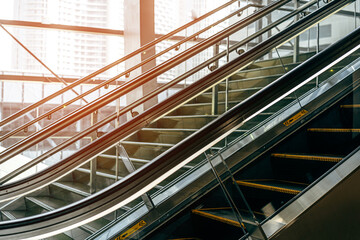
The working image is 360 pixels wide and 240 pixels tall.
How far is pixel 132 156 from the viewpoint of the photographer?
2662mm

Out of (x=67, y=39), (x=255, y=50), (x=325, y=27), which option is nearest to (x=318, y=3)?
(x=325, y=27)

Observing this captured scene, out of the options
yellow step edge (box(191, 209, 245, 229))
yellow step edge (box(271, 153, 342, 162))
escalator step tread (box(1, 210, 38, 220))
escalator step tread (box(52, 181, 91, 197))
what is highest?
yellow step edge (box(271, 153, 342, 162))

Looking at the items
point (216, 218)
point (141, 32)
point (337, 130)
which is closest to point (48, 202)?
point (216, 218)

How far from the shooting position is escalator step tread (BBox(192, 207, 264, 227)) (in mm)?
1923

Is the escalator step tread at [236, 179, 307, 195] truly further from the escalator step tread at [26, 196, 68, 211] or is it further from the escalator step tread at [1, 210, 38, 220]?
the escalator step tread at [1, 210, 38, 220]

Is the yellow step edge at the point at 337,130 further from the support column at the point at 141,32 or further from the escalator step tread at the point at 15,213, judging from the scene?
the support column at the point at 141,32

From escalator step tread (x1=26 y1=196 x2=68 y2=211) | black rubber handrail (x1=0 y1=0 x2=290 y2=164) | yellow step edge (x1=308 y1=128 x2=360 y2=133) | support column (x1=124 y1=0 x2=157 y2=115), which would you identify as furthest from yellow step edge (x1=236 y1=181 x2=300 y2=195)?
support column (x1=124 y1=0 x2=157 y2=115)

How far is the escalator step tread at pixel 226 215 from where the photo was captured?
1923mm

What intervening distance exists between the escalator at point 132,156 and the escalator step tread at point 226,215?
22cm

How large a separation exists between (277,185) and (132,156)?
95 centimetres

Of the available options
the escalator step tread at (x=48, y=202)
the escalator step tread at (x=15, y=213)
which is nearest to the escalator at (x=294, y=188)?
the escalator step tread at (x=48, y=202)

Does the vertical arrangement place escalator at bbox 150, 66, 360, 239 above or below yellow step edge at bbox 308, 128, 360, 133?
below

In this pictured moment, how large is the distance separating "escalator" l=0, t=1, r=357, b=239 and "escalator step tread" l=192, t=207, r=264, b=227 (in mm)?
221

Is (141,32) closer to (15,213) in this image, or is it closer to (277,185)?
(15,213)
